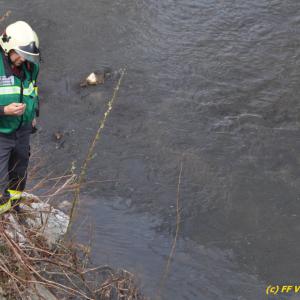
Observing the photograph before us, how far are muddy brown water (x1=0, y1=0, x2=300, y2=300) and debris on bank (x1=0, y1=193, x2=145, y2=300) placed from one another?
38cm

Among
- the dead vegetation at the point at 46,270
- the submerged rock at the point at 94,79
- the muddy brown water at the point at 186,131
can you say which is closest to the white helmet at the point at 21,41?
the dead vegetation at the point at 46,270

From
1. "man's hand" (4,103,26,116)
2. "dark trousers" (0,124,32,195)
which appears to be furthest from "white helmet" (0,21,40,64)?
"dark trousers" (0,124,32,195)

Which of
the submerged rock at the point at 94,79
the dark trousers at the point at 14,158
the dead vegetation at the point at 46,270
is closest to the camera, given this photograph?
the dead vegetation at the point at 46,270

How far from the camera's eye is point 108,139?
6.46 metres

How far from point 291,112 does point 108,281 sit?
10.8 ft

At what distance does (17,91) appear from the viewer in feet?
13.7

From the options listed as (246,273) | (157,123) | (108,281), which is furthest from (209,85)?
(108,281)

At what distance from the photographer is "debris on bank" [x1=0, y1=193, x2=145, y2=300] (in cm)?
360

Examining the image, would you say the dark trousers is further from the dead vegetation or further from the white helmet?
the white helmet

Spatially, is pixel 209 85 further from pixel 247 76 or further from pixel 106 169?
pixel 106 169

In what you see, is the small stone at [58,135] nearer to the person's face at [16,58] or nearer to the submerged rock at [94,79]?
the submerged rock at [94,79]

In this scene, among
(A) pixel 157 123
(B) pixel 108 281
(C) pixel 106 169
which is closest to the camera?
(B) pixel 108 281

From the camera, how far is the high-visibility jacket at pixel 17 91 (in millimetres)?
4121

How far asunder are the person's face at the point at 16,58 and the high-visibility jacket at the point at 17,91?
0.13 feet
